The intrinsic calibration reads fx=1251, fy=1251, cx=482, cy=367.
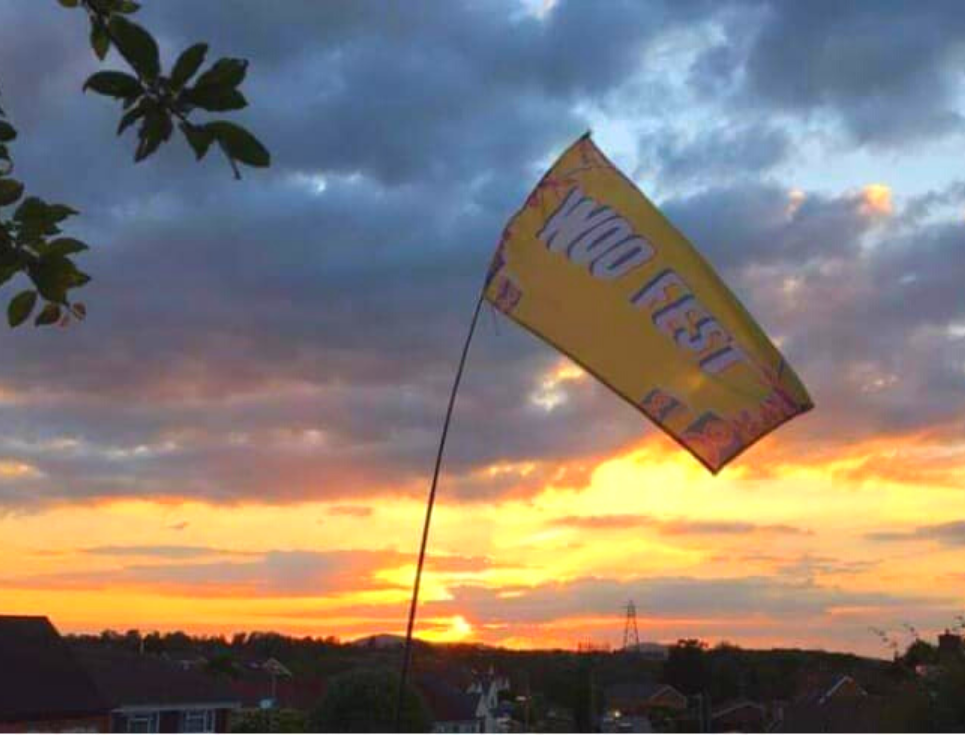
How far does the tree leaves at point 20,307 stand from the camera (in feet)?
9.16

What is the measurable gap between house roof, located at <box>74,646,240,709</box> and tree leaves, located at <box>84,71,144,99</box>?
1239 inches

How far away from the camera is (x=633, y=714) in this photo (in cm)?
6300

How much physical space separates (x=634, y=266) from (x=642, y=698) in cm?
6285

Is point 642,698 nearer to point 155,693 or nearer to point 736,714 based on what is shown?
point 736,714

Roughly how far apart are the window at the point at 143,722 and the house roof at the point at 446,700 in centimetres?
1349

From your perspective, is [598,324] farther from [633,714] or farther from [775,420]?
[633,714]

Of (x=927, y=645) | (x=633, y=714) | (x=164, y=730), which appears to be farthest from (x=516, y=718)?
(x=927, y=645)

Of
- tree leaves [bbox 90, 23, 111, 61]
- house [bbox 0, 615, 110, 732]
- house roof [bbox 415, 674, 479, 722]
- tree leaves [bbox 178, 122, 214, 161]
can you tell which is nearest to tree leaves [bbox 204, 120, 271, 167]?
tree leaves [bbox 178, 122, 214, 161]

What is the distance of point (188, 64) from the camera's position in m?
2.13

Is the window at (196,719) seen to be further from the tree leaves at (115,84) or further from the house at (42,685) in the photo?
the tree leaves at (115,84)

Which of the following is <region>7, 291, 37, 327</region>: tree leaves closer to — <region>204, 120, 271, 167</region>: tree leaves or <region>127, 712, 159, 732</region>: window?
<region>204, 120, 271, 167</region>: tree leaves

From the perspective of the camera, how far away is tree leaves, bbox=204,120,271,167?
2105mm

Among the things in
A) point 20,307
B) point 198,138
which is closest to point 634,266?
point 20,307

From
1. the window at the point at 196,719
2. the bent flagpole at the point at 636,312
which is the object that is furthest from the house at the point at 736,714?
the bent flagpole at the point at 636,312
